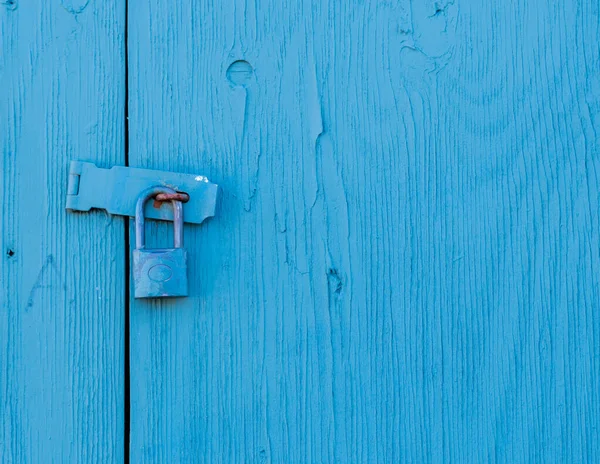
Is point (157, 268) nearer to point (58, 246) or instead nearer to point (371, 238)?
point (58, 246)

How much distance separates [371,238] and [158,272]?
0.82ft

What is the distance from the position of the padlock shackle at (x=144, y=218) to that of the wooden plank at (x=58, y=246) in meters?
0.04

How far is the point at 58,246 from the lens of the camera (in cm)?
80

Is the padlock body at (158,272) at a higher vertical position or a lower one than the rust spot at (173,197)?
lower

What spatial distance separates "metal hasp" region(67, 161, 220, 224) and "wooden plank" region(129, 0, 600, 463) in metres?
0.02

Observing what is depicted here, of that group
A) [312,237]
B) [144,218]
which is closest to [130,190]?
[144,218]

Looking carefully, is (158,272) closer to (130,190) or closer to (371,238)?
(130,190)

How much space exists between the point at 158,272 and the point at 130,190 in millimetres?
102

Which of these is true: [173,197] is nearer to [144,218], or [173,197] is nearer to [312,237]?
[144,218]

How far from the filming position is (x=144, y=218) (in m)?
0.80

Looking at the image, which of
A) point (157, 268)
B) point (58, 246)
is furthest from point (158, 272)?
point (58, 246)

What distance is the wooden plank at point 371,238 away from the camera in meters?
0.82

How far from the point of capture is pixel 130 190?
807mm

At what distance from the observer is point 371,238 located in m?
0.85
